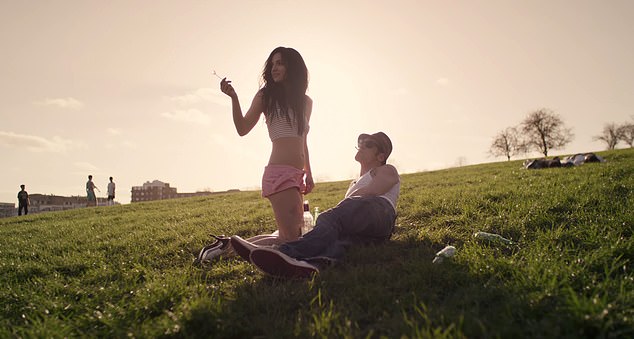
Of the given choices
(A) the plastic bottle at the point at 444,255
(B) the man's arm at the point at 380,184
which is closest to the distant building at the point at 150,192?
(B) the man's arm at the point at 380,184

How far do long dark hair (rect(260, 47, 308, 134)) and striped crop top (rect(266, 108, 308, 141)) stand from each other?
2 centimetres

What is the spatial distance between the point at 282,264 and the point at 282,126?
2.00 m

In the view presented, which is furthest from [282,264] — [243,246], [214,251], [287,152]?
Result: [214,251]

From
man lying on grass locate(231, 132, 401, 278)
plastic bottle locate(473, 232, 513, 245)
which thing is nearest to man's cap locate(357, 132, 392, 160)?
man lying on grass locate(231, 132, 401, 278)

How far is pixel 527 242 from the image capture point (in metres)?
4.40

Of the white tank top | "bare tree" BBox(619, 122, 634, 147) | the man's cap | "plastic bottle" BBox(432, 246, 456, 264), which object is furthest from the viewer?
"bare tree" BBox(619, 122, 634, 147)

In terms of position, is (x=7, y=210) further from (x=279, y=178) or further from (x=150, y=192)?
(x=279, y=178)

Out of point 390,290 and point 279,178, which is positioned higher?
point 279,178

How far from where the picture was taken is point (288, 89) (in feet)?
16.8

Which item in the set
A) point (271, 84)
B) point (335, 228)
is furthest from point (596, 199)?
point (271, 84)

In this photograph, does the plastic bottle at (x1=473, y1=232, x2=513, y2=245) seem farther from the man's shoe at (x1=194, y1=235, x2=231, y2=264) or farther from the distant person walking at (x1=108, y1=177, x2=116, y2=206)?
the distant person walking at (x1=108, y1=177, x2=116, y2=206)

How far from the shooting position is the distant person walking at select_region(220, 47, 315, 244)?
4.75 meters

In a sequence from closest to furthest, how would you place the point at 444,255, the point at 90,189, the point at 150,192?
the point at 444,255 → the point at 90,189 → the point at 150,192

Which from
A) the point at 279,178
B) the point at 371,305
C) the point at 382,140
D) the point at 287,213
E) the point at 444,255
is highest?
the point at 382,140
